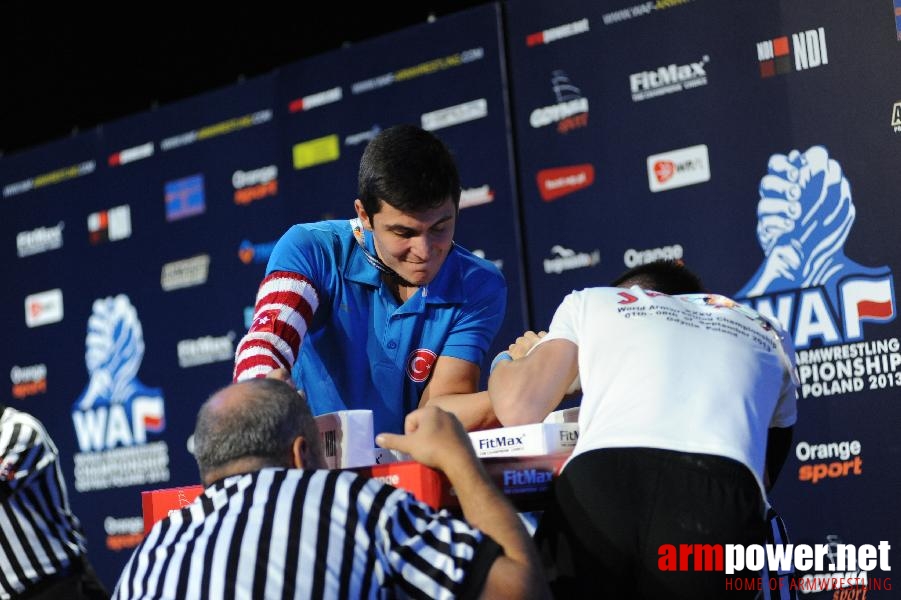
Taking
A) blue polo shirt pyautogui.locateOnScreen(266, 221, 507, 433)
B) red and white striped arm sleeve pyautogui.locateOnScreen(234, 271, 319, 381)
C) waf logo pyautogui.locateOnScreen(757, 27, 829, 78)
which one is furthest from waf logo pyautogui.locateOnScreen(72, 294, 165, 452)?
waf logo pyautogui.locateOnScreen(757, 27, 829, 78)

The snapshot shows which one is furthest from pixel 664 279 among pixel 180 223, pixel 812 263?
pixel 180 223

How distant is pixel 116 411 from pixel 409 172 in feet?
13.9

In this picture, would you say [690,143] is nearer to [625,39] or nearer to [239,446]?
[625,39]

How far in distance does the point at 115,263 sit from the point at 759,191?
150 inches

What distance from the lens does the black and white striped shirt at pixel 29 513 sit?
3818mm

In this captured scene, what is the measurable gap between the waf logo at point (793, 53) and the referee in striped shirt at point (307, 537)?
116 inches

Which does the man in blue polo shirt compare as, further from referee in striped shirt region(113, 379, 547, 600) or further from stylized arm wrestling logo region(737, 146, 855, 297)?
stylized arm wrestling logo region(737, 146, 855, 297)

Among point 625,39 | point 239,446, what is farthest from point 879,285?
point 239,446

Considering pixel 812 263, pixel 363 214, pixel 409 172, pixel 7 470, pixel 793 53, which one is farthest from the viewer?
pixel 793 53

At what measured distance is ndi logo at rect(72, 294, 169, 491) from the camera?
609 centimetres

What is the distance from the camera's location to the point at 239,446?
5.91 ft

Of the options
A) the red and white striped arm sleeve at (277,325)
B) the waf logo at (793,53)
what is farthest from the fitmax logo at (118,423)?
the waf logo at (793,53)

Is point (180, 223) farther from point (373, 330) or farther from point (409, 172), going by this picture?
point (409, 172)

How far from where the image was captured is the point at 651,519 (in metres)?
1.94
